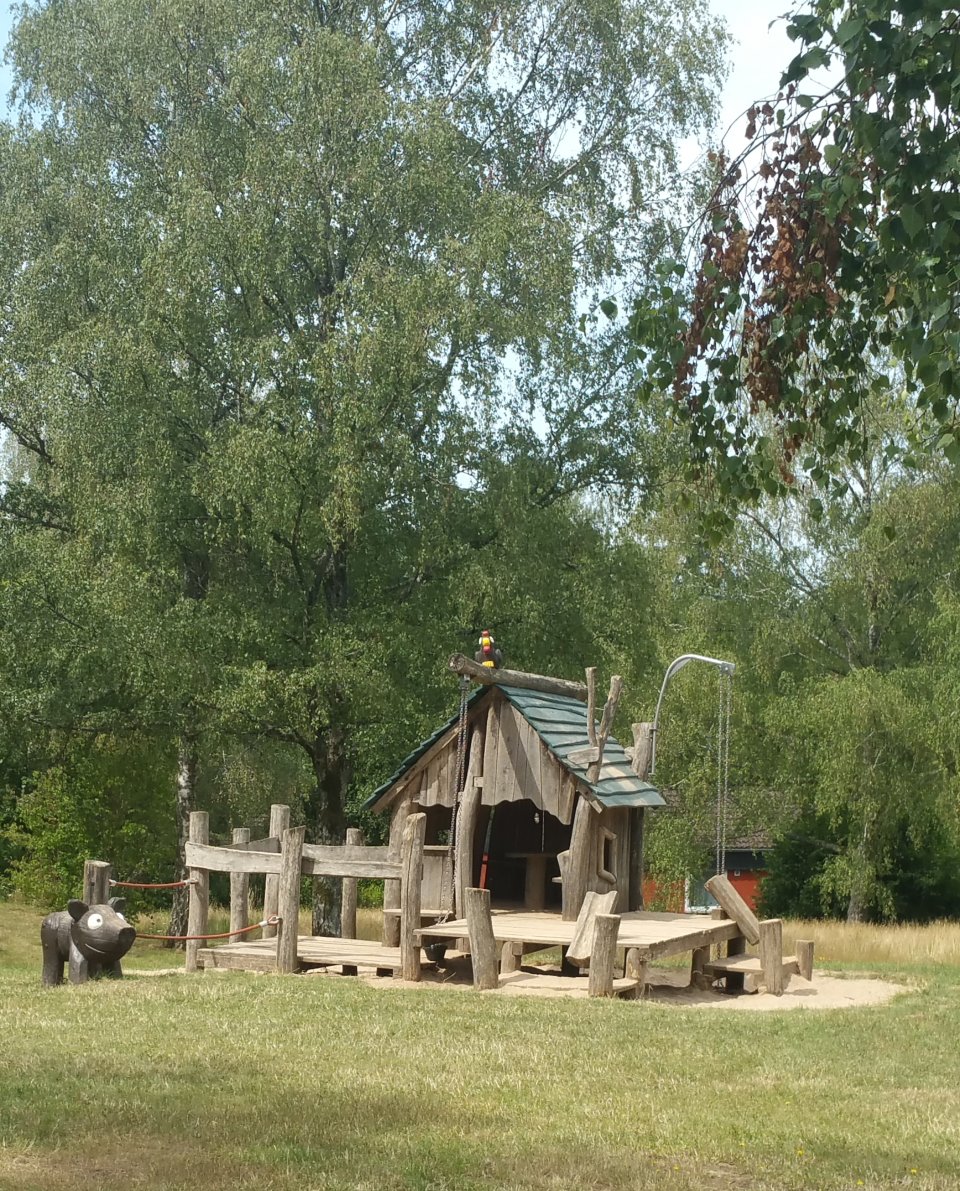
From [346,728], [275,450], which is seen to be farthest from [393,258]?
[346,728]

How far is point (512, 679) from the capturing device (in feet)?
52.8

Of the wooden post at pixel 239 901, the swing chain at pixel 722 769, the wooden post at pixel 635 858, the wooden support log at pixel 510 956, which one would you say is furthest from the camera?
the swing chain at pixel 722 769

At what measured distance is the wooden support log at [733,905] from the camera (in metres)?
15.9

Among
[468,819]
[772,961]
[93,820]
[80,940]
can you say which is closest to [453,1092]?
[80,940]

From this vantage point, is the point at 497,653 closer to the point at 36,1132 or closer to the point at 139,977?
the point at 139,977

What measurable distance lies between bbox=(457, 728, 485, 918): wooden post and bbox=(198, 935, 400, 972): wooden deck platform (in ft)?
3.39

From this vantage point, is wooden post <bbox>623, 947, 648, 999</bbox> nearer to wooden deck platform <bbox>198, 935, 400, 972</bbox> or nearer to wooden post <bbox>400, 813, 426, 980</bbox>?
wooden post <bbox>400, 813, 426, 980</bbox>

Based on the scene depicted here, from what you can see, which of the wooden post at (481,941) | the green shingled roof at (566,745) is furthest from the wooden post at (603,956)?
the green shingled roof at (566,745)

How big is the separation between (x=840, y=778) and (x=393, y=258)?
548 inches

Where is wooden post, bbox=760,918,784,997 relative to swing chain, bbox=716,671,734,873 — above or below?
below

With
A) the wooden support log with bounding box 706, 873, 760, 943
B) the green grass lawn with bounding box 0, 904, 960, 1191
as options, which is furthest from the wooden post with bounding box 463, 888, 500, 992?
the wooden support log with bounding box 706, 873, 760, 943

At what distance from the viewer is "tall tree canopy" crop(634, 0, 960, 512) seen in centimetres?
506

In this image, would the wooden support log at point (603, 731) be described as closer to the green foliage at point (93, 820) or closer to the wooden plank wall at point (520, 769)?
the wooden plank wall at point (520, 769)

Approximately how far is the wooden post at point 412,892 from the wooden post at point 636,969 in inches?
82.5
